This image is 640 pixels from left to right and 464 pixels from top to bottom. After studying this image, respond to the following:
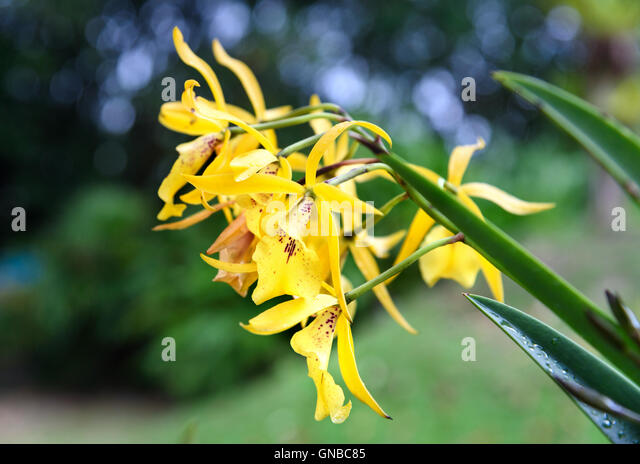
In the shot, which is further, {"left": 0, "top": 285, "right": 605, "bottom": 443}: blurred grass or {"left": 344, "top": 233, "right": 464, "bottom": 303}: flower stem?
{"left": 0, "top": 285, "right": 605, "bottom": 443}: blurred grass

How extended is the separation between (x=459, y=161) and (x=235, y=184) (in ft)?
0.79

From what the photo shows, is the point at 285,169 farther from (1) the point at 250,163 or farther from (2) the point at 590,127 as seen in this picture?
(2) the point at 590,127

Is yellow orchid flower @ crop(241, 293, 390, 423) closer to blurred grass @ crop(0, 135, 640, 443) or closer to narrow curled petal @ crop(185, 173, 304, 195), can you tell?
narrow curled petal @ crop(185, 173, 304, 195)

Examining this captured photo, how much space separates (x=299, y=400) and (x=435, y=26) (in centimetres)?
647

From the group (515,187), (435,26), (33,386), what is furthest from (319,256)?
(435,26)

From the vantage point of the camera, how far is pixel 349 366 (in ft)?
1.28

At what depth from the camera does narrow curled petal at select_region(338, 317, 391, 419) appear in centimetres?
37

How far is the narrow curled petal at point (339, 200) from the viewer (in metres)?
0.39

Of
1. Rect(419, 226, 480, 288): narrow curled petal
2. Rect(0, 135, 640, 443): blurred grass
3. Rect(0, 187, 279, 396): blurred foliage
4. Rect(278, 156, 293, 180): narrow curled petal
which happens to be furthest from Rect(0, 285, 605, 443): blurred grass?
Rect(278, 156, 293, 180): narrow curled petal

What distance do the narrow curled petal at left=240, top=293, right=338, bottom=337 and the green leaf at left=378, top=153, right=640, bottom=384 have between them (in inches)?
4.5

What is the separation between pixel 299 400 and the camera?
7.60ft

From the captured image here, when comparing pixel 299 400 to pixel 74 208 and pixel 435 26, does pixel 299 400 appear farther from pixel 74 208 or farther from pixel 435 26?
pixel 435 26

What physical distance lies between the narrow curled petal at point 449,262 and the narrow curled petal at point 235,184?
0.74 ft

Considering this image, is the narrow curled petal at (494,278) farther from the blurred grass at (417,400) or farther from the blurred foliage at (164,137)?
the blurred foliage at (164,137)
